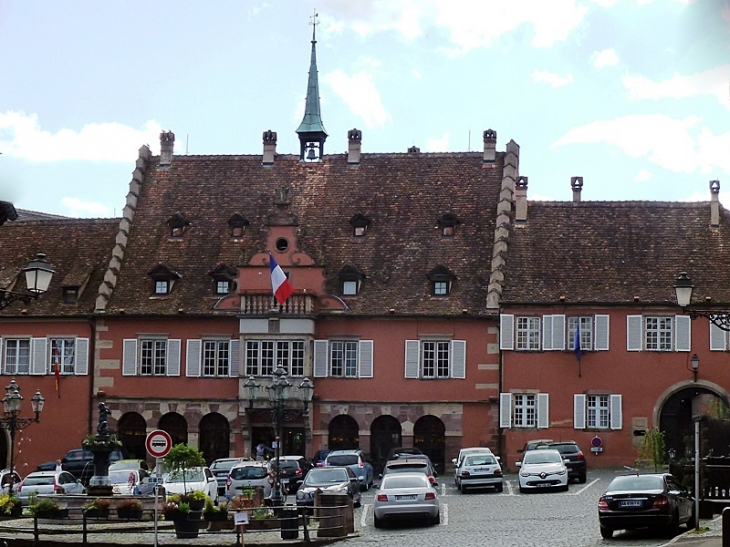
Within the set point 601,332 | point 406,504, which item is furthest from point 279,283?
point 406,504

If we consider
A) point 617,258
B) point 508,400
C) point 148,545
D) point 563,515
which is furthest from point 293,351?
point 148,545

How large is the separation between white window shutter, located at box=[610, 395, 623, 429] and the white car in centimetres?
1186

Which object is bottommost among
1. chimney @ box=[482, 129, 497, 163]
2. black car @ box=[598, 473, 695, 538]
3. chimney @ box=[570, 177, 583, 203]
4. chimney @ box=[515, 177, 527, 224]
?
black car @ box=[598, 473, 695, 538]

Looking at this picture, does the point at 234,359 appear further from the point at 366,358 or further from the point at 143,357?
the point at 366,358

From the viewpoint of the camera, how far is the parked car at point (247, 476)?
150 feet

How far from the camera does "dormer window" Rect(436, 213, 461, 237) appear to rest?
214ft

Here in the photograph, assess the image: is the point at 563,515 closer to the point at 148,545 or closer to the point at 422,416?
the point at 148,545

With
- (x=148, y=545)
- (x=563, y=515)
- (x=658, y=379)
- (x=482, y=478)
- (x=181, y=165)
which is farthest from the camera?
(x=181, y=165)

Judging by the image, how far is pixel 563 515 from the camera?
40.1m

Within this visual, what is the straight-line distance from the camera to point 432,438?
62.6 meters

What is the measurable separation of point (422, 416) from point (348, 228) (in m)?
9.54

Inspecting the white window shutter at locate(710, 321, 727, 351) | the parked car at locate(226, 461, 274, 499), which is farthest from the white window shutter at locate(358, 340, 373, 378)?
the parked car at locate(226, 461, 274, 499)

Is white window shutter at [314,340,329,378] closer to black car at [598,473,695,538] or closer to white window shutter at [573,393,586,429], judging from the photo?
white window shutter at [573,393,586,429]

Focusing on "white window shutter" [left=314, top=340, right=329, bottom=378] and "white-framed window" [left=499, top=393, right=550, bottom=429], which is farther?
"white window shutter" [left=314, top=340, right=329, bottom=378]
